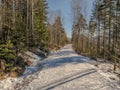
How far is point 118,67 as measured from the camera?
21.2 m

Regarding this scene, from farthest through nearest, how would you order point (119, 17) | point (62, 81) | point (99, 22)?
point (99, 22) < point (119, 17) < point (62, 81)

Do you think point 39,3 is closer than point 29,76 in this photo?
No

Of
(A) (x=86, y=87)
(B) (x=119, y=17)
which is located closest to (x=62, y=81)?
(A) (x=86, y=87)

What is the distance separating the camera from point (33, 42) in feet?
103

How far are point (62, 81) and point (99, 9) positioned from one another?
→ 33858 millimetres

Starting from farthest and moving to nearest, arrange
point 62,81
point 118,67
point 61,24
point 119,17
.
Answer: point 61,24
point 119,17
point 118,67
point 62,81

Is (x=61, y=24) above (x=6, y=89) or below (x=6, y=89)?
above

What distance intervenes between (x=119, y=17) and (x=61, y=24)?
44.9 meters

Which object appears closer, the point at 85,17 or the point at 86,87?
the point at 86,87

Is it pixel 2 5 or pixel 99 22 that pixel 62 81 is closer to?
pixel 2 5

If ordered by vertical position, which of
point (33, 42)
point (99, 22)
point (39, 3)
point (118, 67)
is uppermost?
point (39, 3)

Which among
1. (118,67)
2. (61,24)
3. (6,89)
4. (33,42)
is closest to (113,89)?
(6,89)

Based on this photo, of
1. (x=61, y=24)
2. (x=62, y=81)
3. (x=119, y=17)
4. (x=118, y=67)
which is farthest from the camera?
(x=61, y=24)

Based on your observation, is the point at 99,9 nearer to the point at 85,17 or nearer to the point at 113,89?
the point at 85,17
